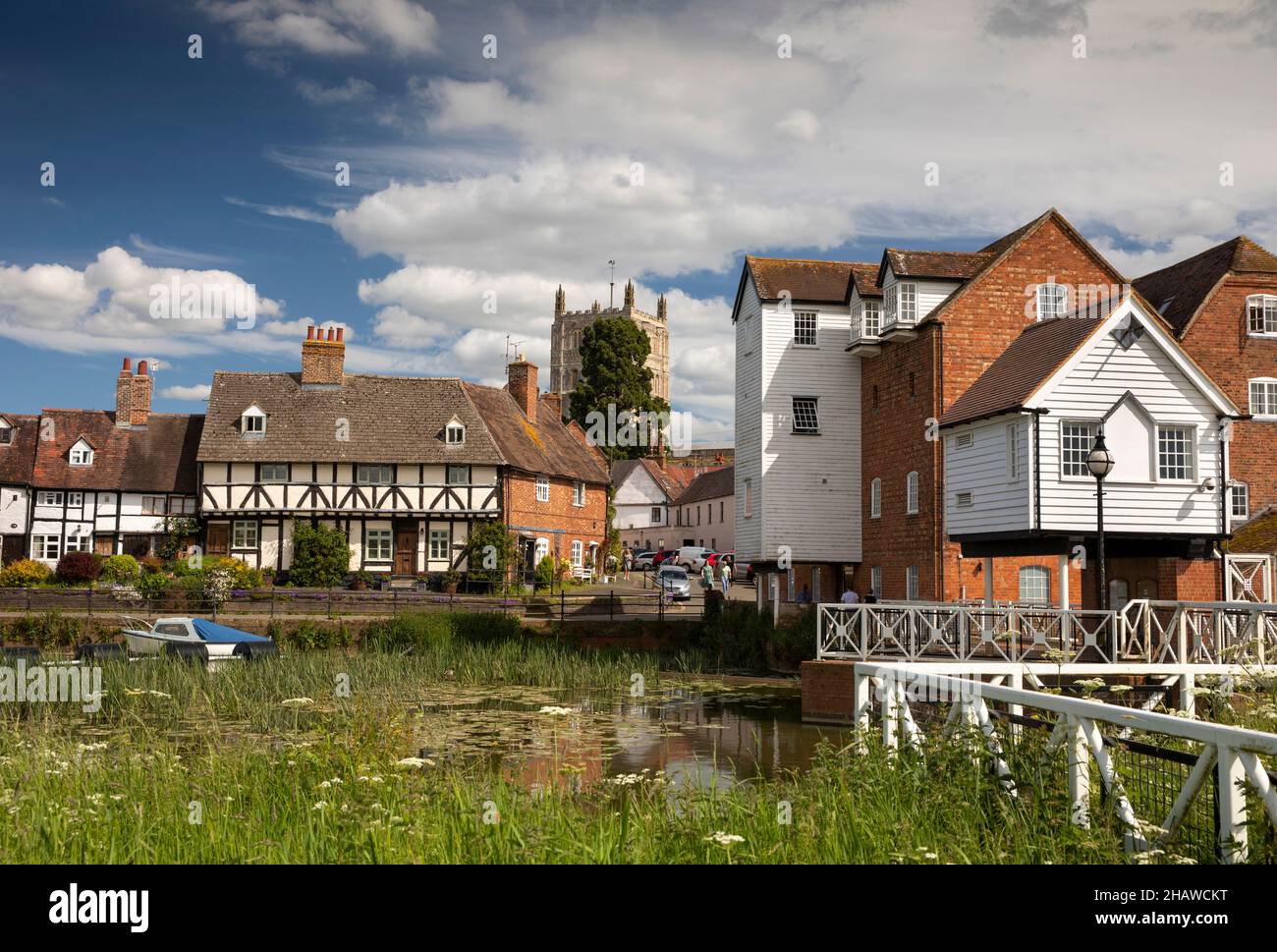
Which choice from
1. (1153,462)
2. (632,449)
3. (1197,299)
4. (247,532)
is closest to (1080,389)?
(1153,462)

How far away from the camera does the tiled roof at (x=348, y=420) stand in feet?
162

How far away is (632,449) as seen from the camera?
9888 cm

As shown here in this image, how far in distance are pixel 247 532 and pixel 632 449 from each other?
52497mm

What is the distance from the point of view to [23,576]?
4300 centimetres

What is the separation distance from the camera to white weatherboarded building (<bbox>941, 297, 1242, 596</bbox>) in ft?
77.4

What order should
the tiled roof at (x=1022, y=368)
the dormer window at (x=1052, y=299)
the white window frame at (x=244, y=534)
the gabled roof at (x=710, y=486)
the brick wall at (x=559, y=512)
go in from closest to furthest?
the tiled roof at (x=1022, y=368) < the dormer window at (x=1052, y=299) < the white window frame at (x=244, y=534) < the brick wall at (x=559, y=512) < the gabled roof at (x=710, y=486)

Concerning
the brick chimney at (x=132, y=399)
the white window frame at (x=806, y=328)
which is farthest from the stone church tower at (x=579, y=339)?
the white window frame at (x=806, y=328)

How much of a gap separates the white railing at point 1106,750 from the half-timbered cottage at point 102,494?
48.4 meters

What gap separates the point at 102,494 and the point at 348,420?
42.8ft

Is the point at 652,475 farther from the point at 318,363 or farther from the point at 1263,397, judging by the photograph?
the point at 1263,397

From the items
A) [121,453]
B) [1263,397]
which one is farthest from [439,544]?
[1263,397]

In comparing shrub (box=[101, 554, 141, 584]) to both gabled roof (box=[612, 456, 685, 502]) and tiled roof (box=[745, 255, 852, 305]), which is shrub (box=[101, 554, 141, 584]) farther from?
gabled roof (box=[612, 456, 685, 502])

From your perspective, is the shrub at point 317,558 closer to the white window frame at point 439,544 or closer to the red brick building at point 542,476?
the white window frame at point 439,544
